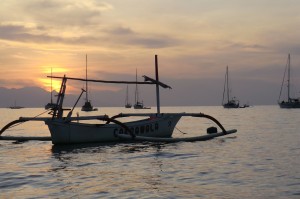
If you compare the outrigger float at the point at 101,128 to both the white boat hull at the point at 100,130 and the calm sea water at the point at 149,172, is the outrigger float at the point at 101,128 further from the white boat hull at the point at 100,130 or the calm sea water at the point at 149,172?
the calm sea water at the point at 149,172

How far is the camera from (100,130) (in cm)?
→ 2689

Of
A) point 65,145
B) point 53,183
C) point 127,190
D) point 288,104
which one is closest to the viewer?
point 127,190

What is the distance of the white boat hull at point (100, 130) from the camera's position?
25109 mm

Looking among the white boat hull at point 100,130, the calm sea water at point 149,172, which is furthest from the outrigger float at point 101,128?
the calm sea water at point 149,172

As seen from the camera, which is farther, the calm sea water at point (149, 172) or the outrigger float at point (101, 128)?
the outrigger float at point (101, 128)

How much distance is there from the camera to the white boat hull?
25.1m

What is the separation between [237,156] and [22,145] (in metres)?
14.9

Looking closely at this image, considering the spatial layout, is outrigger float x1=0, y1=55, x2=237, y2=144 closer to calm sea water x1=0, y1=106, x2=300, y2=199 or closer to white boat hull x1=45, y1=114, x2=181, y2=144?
white boat hull x1=45, y1=114, x2=181, y2=144

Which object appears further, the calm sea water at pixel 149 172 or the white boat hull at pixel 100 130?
the white boat hull at pixel 100 130

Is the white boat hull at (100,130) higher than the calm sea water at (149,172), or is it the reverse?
the white boat hull at (100,130)

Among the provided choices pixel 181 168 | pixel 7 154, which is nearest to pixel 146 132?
pixel 7 154

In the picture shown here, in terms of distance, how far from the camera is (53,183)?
13797 mm

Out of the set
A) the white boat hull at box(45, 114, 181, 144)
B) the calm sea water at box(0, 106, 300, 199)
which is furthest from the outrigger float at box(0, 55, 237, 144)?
the calm sea water at box(0, 106, 300, 199)

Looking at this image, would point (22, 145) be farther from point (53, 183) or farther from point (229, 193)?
point (229, 193)
